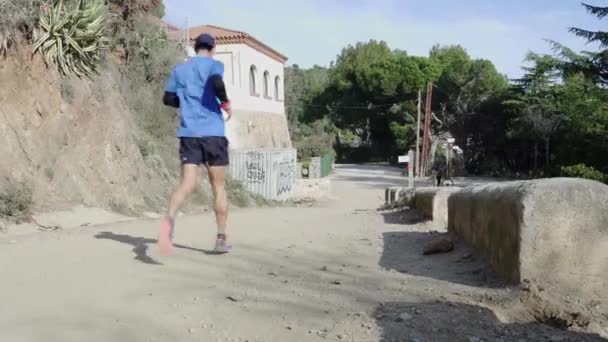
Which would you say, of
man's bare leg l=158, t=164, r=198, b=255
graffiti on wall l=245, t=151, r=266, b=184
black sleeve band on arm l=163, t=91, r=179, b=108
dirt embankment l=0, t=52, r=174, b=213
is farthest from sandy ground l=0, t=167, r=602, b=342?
graffiti on wall l=245, t=151, r=266, b=184

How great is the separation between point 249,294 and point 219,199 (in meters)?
1.40

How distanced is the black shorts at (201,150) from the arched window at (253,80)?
3168 cm

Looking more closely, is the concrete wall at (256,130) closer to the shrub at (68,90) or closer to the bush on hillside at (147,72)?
the bush on hillside at (147,72)

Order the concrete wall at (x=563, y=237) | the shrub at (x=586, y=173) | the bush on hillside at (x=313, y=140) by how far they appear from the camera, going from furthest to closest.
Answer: the bush on hillside at (x=313, y=140) < the shrub at (x=586, y=173) < the concrete wall at (x=563, y=237)

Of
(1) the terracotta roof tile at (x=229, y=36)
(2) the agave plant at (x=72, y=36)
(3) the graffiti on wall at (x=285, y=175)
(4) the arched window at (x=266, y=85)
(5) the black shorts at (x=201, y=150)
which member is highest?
(1) the terracotta roof tile at (x=229, y=36)

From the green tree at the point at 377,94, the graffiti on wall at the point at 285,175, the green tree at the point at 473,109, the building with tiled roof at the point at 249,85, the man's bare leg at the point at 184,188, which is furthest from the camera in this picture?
the green tree at the point at 377,94

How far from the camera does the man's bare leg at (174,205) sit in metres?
4.53

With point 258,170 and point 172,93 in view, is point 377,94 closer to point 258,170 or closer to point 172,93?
point 258,170

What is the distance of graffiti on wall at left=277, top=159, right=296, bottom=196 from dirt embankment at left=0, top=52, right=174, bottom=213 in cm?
1179

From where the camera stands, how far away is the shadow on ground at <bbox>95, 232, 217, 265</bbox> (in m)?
4.70

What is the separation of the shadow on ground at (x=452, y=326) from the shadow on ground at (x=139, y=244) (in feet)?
6.80

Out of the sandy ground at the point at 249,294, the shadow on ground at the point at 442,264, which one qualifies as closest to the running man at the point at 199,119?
the sandy ground at the point at 249,294

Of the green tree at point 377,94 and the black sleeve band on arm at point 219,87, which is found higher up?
the green tree at point 377,94

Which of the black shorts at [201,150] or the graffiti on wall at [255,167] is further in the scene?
the graffiti on wall at [255,167]
